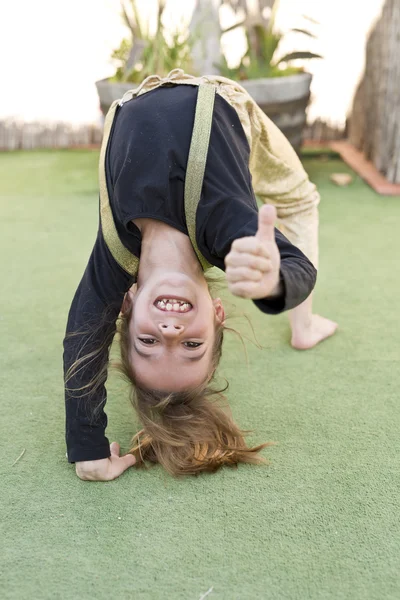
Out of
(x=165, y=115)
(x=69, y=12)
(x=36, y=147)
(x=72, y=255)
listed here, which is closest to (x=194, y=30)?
(x=69, y=12)

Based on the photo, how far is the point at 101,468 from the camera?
4.32 feet

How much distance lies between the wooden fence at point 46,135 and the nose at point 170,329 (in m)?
2.92

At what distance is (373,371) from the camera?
167 centimetres

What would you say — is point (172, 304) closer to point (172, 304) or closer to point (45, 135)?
point (172, 304)

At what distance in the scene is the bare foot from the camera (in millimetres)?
1794

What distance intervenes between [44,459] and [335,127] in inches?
118

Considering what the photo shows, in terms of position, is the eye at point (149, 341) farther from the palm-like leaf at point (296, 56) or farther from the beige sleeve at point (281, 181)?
the palm-like leaf at point (296, 56)

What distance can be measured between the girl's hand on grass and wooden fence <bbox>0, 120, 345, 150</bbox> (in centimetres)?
289

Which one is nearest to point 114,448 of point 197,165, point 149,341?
point 149,341

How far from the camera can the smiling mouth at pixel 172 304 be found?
4.06ft

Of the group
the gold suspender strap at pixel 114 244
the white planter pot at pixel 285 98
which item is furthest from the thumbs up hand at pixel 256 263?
the white planter pot at pixel 285 98

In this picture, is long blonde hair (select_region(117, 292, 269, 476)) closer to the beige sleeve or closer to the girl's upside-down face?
the girl's upside-down face

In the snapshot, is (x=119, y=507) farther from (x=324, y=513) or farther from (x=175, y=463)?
(x=324, y=513)

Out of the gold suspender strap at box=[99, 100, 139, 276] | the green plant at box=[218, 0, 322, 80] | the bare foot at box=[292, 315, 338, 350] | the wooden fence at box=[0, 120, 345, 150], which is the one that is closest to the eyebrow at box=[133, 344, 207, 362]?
the gold suspender strap at box=[99, 100, 139, 276]
